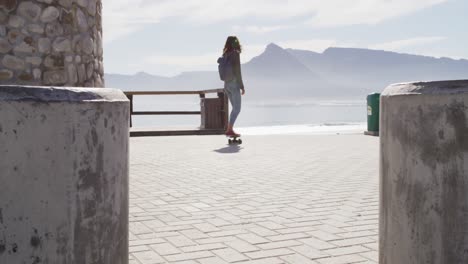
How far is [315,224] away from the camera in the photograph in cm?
426

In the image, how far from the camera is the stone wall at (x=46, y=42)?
643 cm

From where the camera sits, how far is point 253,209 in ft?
15.9

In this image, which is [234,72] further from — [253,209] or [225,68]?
[253,209]

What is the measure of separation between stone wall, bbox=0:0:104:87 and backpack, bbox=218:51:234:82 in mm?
4106

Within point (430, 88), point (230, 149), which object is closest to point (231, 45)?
point (230, 149)

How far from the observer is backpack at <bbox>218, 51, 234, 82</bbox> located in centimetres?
1112

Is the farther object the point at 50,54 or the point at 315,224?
the point at 50,54

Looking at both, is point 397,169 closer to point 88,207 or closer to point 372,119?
point 88,207

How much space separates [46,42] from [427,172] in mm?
5653

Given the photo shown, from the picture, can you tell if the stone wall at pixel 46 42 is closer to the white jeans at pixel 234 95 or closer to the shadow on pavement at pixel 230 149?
the shadow on pavement at pixel 230 149

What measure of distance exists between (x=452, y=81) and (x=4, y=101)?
1852 millimetres

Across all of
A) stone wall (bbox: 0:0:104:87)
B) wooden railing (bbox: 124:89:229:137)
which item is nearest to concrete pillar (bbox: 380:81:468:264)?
stone wall (bbox: 0:0:104:87)

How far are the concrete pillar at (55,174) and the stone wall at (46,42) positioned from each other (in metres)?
4.96

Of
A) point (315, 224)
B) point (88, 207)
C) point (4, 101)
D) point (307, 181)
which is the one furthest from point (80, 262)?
point (307, 181)
